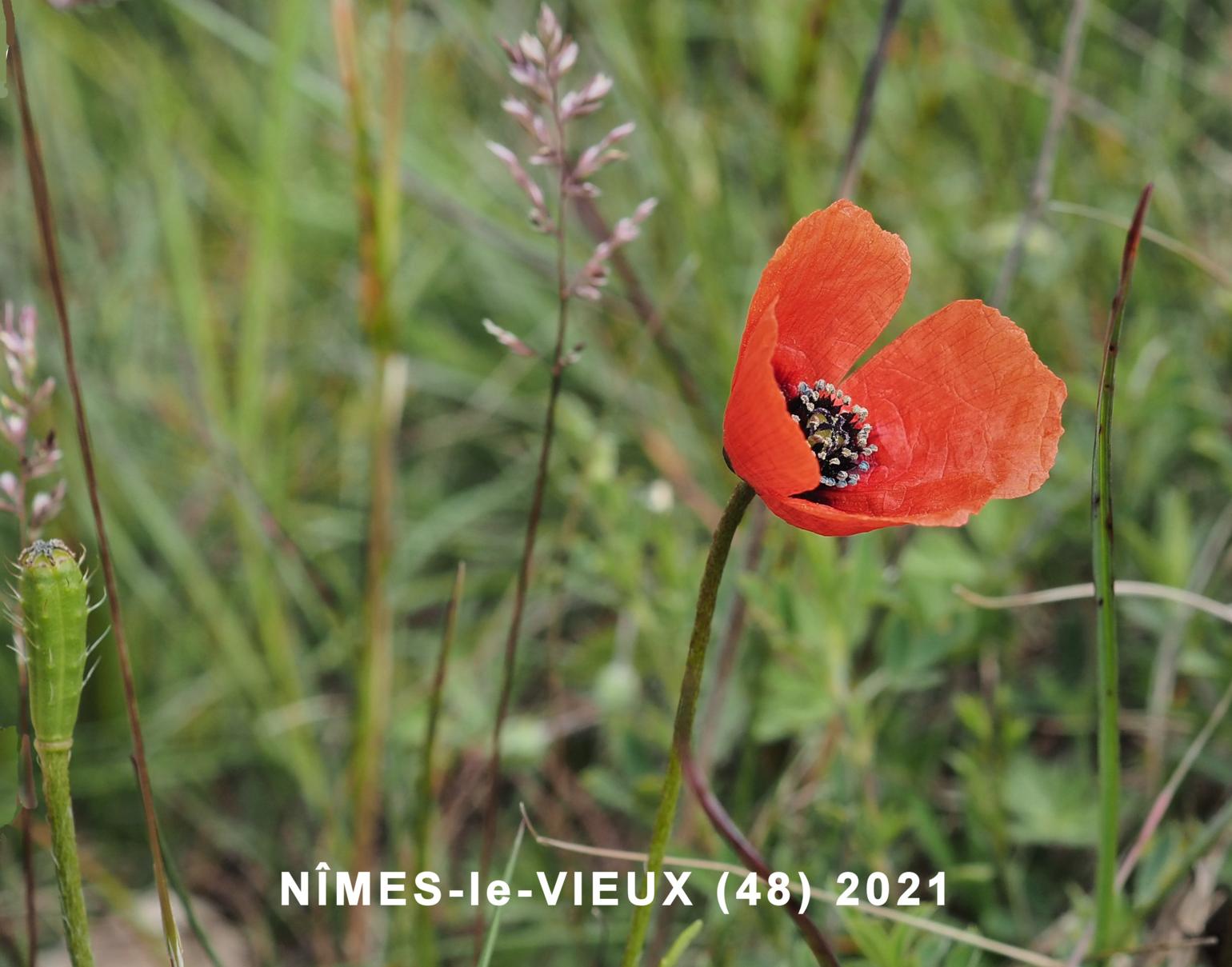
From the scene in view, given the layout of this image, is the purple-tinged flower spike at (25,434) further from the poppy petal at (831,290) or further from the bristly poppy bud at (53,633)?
the poppy petal at (831,290)

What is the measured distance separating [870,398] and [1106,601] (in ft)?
0.95

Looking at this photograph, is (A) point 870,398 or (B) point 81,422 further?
(A) point 870,398

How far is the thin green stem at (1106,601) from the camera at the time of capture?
3.43 feet

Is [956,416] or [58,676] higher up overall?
[956,416]

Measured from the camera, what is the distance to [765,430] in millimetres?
908

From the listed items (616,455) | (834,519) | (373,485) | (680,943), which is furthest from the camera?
(616,455)

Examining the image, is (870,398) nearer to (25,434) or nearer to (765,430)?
(765,430)

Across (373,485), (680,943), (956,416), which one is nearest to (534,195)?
(956,416)

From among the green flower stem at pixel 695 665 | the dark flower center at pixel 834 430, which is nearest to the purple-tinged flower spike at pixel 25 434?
the green flower stem at pixel 695 665

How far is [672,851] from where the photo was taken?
1.55 meters

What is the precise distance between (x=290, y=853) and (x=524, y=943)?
0.61 meters

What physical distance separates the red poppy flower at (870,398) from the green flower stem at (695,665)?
4 centimetres

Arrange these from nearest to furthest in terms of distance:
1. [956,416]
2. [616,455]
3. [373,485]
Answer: [956,416] < [373,485] < [616,455]

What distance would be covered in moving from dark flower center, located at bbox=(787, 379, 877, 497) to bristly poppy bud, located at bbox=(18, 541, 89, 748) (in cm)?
65
